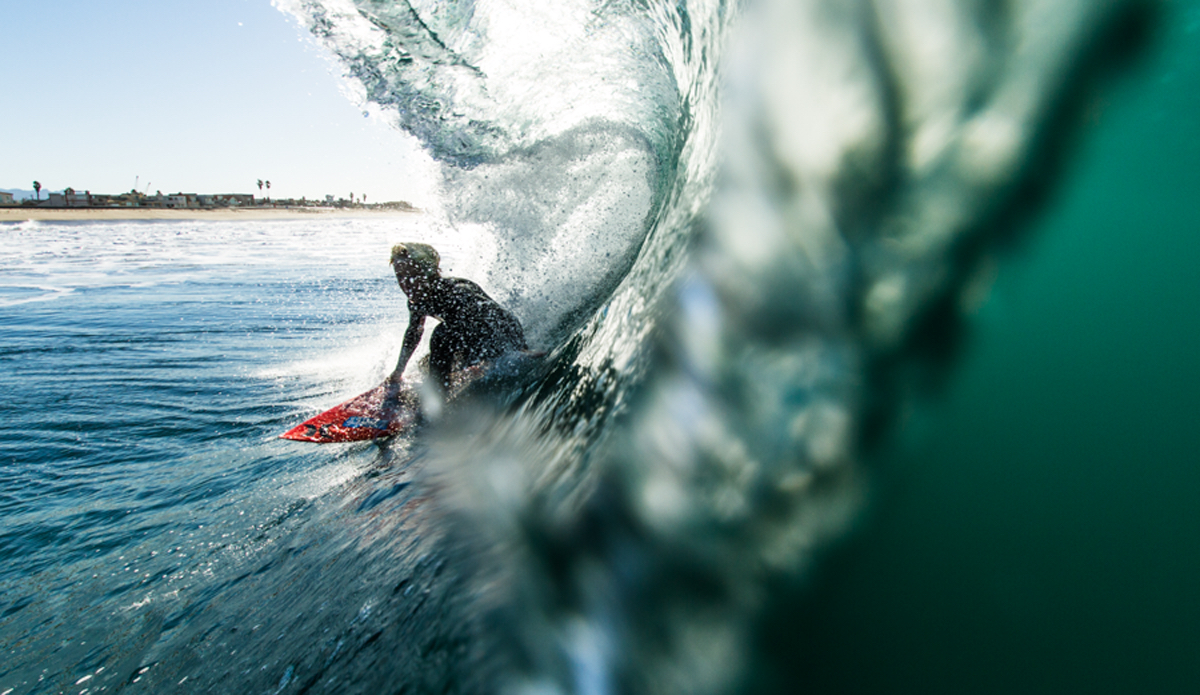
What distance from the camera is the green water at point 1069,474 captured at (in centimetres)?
57

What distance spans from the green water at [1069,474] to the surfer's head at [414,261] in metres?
3.29

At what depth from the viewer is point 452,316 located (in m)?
3.66

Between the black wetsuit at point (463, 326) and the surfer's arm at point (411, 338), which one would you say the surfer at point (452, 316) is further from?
the surfer's arm at point (411, 338)

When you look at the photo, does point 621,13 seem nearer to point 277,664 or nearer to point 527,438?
point 527,438

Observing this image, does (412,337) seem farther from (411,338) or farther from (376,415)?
(376,415)

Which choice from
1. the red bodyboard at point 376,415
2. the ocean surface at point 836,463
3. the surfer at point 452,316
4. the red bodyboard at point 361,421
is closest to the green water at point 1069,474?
the ocean surface at point 836,463

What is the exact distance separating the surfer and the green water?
2.90m

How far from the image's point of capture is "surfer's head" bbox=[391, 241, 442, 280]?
3580 millimetres

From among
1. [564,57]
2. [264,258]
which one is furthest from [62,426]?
[264,258]

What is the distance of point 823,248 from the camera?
0.76m

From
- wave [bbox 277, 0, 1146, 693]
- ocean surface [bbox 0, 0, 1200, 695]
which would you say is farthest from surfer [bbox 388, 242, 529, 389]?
wave [bbox 277, 0, 1146, 693]

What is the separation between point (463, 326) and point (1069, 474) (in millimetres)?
3295

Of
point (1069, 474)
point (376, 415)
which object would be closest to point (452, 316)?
point (376, 415)

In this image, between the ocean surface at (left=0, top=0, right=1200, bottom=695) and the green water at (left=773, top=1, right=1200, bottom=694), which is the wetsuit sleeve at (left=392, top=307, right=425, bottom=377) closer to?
the ocean surface at (left=0, top=0, right=1200, bottom=695)
